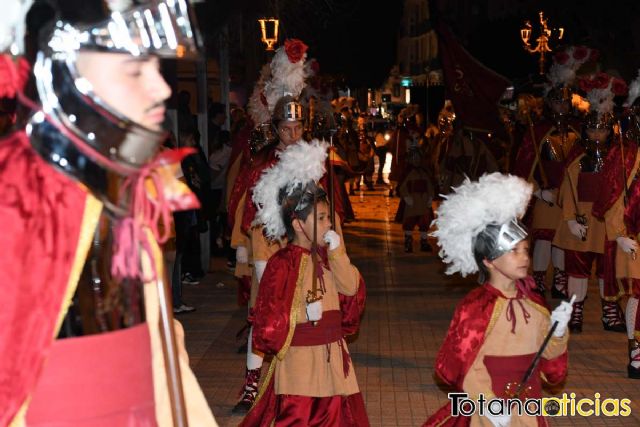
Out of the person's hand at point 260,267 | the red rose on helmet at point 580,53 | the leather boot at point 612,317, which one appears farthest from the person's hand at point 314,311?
the red rose on helmet at point 580,53

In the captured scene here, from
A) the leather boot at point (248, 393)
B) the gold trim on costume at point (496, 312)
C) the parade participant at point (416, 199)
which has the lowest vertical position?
the parade participant at point (416, 199)

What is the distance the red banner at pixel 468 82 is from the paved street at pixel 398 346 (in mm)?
2186

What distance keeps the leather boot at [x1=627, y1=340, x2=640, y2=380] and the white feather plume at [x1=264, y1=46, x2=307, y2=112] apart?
Result: 330cm

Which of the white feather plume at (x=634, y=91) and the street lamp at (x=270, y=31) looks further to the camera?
the street lamp at (x=270, y=31)

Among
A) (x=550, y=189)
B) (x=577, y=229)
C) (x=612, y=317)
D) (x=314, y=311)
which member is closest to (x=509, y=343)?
(x=314, y=311)

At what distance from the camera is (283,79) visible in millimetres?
9102

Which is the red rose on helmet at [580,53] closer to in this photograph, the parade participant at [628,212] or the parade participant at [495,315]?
the parade participant at [628,212]

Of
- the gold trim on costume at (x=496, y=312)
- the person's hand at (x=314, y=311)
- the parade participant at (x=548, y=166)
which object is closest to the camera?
the gold trim on costume at (x=496, y=312)

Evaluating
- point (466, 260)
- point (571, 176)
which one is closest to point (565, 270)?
point (571, 176)

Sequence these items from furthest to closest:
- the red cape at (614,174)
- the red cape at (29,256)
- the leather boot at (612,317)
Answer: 1. the leather boot at (612,317)
2. the red cape at (614,174)
3. the red cape at (29,256)

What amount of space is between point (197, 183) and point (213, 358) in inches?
135

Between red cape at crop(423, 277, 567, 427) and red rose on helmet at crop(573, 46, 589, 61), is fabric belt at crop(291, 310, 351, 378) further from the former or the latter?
red rose on helmet at crop(573, 46, 589, 61)

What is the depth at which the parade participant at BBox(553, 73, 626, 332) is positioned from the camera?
10.4m

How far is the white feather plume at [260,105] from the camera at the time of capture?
9505 millimetres
